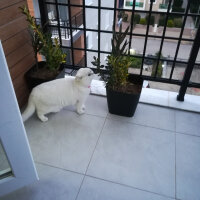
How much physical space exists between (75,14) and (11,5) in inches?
26.8

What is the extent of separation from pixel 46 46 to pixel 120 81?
815 millimetres

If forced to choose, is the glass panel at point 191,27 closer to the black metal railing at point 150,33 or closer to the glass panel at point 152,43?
the black metal railing at point 150,33

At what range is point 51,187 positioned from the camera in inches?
55.4

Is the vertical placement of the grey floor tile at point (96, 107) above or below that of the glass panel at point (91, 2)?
below

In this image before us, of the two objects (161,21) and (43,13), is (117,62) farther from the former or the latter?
(43,13)

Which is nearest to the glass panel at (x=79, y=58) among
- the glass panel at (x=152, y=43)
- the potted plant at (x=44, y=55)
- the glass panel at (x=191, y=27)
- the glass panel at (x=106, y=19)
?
the potted plant at (x=44, y=55)

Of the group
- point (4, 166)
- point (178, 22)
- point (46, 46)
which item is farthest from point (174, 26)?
point (4, 166)

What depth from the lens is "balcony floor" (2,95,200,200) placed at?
138 cm

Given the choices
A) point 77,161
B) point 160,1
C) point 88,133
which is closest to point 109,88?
point 88,133

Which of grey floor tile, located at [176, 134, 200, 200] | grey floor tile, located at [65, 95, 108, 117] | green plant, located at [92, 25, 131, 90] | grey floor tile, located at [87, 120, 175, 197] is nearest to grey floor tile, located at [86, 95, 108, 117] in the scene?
grey floor tile, located at [65, 95, 108, 117]

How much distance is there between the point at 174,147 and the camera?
1681 millimetres

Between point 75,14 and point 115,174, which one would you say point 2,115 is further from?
point 75,14

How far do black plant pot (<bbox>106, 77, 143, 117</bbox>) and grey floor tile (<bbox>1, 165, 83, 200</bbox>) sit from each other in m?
0.76

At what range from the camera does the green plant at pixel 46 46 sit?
184 centimetres
